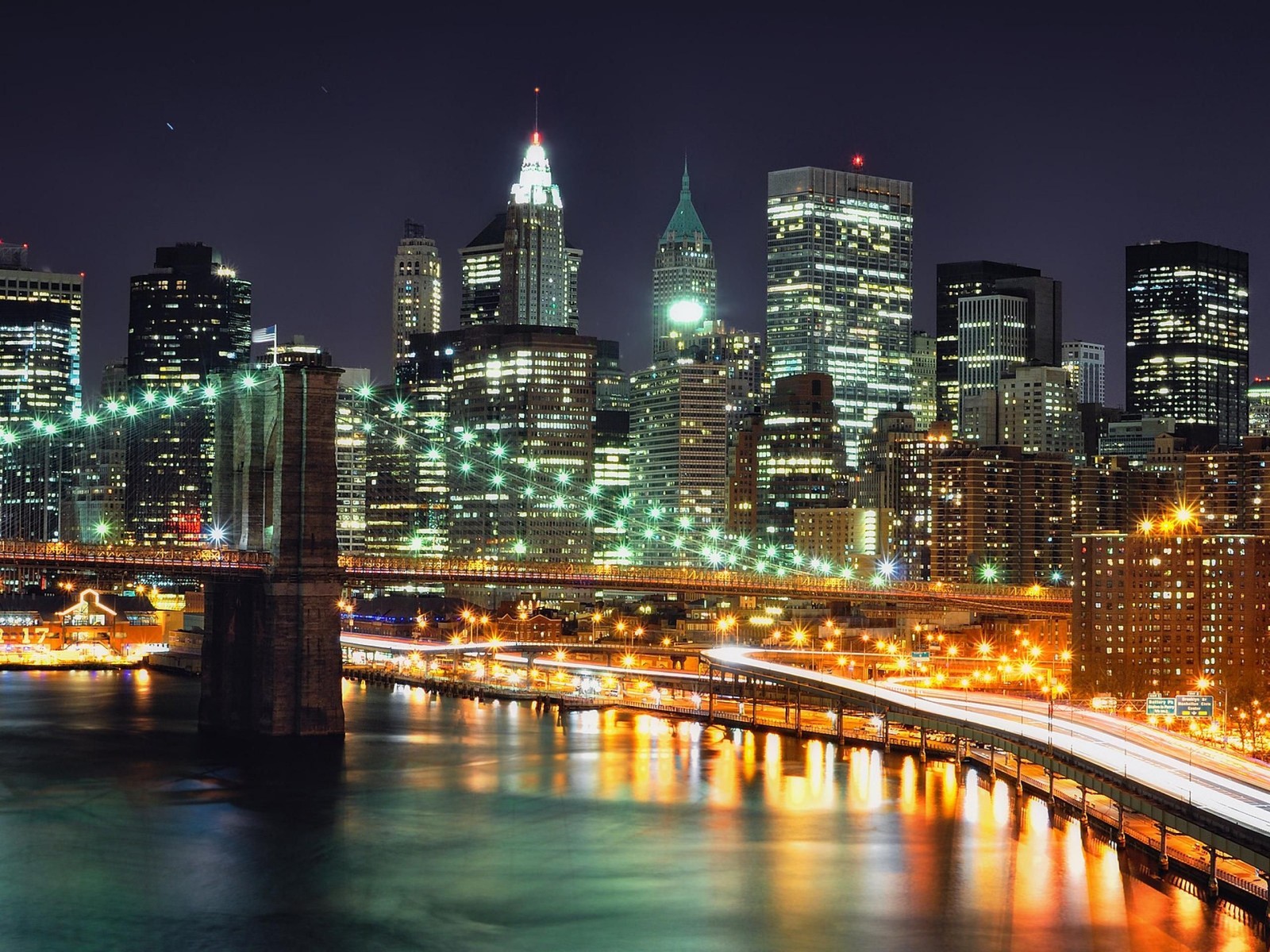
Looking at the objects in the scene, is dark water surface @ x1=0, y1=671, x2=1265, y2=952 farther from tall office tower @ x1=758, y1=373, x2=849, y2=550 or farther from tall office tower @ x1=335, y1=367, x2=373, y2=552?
tall office tower @ x1=758, y1=373, x2=849, y2=550

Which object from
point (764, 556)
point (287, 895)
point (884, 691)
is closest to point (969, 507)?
point (764, 556)

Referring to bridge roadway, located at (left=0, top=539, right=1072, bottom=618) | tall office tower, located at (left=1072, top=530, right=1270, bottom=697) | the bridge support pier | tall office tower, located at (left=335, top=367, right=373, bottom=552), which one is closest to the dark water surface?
bridge roadway, located at (left=0, top=539, right=1072, bottom=618)

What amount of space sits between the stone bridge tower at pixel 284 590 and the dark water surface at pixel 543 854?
6.47 feet

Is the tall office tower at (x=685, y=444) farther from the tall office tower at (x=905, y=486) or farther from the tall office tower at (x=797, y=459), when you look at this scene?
the tall office tower at (x=905, y=486)

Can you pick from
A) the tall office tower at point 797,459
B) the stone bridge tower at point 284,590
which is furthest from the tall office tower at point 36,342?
the stone bridge tower at point 284,590

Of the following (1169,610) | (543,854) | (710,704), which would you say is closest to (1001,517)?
(1169,610)

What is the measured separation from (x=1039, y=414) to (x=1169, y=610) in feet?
350

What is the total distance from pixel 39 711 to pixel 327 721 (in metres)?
18.7

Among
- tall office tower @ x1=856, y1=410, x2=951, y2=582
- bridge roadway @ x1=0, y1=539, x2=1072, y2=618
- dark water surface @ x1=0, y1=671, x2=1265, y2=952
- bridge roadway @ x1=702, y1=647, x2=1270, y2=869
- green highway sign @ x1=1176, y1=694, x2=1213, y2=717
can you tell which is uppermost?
tall office tower @ x1=856, y1=410, x2=951, y2=582

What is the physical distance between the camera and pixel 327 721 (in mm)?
67312

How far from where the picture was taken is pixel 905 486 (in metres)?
164

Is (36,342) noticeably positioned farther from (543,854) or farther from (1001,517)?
(543,854)

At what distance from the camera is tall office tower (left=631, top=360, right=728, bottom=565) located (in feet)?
589

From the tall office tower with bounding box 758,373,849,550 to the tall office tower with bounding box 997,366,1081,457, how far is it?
21608 mm
